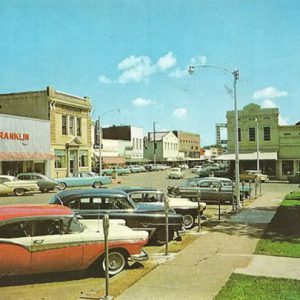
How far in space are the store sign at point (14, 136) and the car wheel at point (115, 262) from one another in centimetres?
2939

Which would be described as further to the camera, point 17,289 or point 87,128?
point 87,128

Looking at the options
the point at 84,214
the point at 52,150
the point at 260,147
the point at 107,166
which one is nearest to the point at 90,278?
the point at 84,214

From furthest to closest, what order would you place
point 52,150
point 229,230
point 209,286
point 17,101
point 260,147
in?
point 260,147
point 17,101
point 52,150
point 229,230
point 209,286

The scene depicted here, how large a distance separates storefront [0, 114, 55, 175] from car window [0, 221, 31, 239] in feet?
94.3

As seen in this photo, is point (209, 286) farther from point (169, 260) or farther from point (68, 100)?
point (68, 100)

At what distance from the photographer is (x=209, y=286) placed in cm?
782

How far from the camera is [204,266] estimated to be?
9.34m

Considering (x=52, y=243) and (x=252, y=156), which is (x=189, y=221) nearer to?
(x=52, y=243)

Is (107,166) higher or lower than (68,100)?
lower

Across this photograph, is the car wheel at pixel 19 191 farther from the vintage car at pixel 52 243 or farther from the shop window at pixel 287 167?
the shop window at pixel 287 167

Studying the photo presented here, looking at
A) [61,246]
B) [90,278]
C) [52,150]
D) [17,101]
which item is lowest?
[90,278]

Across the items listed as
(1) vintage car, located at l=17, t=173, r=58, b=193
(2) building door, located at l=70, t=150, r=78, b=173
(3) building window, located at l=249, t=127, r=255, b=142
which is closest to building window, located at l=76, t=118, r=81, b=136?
(2) building door, located at l=70, t=150, r=78, b=173

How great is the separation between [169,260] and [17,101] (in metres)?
39.0

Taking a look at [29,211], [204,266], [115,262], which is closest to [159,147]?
[204,266]
